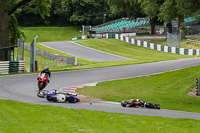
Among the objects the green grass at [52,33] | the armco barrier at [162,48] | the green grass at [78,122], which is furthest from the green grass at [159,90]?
the green grass at [52,33]

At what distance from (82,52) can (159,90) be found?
3644 centimetres

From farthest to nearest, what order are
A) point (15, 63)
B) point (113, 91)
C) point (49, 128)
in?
point (15, 63)
point (113, 91)
point (49, 128)

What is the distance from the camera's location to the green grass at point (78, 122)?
1144cm

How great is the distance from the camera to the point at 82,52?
6047 centimetres

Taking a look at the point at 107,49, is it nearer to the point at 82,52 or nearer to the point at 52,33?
the point at 82,52

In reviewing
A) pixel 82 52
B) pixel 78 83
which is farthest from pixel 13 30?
pixel 82 52

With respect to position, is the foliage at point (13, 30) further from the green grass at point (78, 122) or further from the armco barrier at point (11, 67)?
the green grass at point (78, 122)

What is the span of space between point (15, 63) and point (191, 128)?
22.4m

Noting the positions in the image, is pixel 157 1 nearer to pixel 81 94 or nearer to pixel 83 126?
pixel 81 94

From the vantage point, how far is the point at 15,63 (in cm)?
3256

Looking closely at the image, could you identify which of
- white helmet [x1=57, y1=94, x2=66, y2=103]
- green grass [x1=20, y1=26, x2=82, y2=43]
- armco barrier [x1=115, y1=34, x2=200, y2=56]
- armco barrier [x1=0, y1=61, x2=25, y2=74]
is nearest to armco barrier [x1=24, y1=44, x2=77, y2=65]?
armco barrier [x1=0, y1=61, x2=25, y2=74]

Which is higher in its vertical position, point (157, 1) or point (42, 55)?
point (157, 1)

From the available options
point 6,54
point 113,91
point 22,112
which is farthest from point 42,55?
point 22,112

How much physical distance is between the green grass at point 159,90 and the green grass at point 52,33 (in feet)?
217
